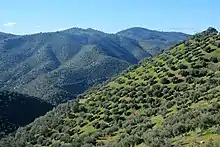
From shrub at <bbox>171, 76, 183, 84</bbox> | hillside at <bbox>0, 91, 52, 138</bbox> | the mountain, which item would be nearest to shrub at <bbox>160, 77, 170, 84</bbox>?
the mountain

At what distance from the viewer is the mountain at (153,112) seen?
84.8 ft

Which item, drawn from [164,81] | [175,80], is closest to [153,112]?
[175,80]

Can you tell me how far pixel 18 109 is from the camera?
121 m

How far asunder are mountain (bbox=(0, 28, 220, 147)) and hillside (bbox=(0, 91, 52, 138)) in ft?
144

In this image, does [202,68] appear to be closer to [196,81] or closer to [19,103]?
[196,81]

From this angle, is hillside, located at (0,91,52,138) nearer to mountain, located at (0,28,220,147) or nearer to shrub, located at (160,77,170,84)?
mountain, located at (0,28,220,147)

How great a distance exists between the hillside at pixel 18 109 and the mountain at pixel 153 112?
4398 cm

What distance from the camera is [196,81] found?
160 feet

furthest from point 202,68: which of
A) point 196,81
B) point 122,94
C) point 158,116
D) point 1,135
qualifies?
point 1,135

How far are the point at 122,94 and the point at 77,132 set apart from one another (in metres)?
12.6

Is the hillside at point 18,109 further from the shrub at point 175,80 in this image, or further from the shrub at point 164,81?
the shrub at point 175,80

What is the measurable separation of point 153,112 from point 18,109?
8552 cm

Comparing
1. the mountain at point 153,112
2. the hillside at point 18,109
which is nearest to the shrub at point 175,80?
the mountain at point 153,112

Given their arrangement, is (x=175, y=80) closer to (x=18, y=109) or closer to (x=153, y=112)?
(x=153, y=112)
